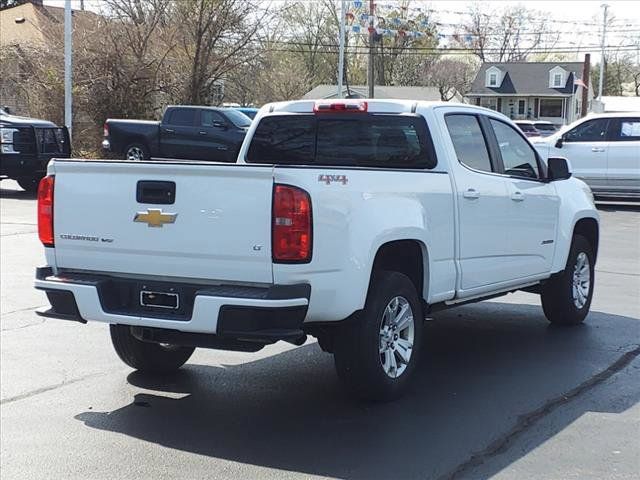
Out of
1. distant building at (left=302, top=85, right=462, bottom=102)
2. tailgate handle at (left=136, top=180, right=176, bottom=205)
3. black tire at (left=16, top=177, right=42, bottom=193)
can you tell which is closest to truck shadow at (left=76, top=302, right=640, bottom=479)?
tailgate handle at (left=136, top=180, right=176, bottom=205)

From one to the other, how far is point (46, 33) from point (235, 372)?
2817 cm

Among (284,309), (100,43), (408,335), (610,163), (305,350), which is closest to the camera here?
(284,309)

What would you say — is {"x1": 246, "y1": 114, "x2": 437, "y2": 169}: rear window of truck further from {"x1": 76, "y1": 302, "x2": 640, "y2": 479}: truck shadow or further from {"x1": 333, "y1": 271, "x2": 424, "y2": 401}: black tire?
{"x1": 76, "y1": 302, "x2": 640, "y2": 479}: truck shadow

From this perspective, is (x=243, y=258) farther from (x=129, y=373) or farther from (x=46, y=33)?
(x=46, y=33)

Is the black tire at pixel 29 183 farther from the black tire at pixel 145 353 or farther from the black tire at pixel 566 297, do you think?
the black tire at pixel 566 297

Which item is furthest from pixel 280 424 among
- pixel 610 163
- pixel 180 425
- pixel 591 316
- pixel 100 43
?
pixel 100 43

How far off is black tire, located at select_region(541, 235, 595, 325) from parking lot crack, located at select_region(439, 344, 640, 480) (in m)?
0.95

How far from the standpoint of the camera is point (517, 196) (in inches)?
277

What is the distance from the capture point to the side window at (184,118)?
24250 mm

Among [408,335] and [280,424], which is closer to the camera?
[280,424]

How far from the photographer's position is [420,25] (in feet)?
180

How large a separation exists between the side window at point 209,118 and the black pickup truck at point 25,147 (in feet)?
18.9

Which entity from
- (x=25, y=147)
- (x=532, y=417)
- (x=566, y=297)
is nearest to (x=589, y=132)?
(x=566, y=297)

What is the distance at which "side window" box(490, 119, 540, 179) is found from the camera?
23.6ft
